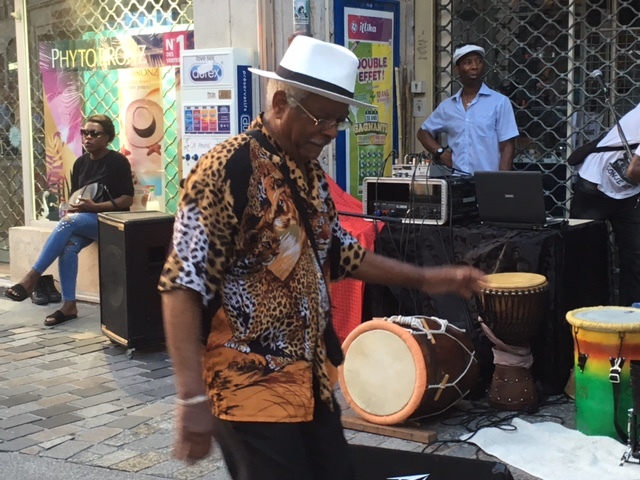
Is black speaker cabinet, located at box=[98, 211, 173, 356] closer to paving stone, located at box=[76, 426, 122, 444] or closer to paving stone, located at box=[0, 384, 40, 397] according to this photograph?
paving stone, located at box=[0, 384, 40, 397]

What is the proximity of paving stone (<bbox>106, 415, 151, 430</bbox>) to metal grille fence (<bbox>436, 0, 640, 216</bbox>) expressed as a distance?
3.33 m

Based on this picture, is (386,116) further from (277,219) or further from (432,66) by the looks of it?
(277,219)

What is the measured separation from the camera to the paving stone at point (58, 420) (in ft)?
16.7

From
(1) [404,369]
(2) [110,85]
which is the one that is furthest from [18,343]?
(1) [404,369]

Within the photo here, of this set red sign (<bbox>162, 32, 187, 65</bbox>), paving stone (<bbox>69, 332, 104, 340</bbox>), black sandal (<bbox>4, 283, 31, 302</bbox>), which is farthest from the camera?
red sign (<bbox>162, 32, 187, 65</bbox>)

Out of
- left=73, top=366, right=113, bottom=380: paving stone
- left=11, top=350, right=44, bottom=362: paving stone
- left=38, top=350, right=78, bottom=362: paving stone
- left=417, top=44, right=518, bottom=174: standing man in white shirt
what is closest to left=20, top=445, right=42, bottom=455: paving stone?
left=73, top=366, right=113, bottom=380: paving stone

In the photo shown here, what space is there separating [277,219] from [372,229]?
132 inches

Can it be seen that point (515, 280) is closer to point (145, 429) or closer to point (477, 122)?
point (477, 122)

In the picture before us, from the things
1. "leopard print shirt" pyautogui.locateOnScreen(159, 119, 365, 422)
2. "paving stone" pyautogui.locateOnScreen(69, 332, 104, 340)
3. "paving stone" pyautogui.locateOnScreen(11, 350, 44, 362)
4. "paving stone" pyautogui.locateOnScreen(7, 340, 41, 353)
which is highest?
"leopard print shirt" pyautogui.locateOnScreen(159, 119, 365, 422)

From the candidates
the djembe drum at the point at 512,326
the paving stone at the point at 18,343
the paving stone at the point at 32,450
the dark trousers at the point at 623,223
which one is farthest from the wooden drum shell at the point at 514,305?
the paving stone at the point at 18,343

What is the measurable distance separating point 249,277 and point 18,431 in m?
3.09

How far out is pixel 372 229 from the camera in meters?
5.78

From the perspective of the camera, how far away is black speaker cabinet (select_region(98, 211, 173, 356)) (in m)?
6.32

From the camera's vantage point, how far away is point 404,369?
15.2ft
